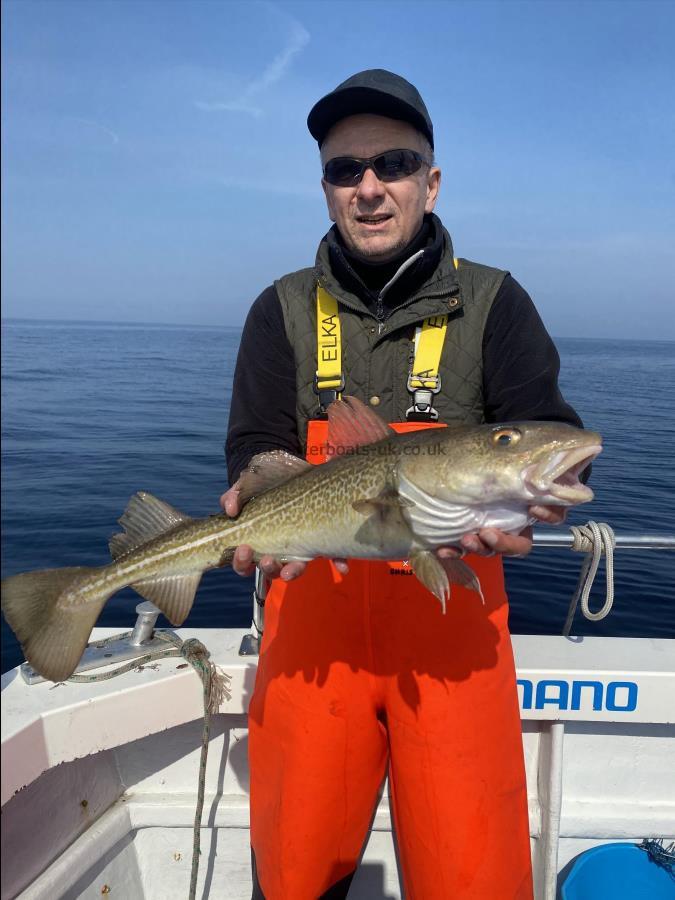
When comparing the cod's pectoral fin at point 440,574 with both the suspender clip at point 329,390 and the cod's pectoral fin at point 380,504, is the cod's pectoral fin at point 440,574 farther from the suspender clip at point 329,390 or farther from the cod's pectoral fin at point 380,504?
the suspender clip at point 329,390

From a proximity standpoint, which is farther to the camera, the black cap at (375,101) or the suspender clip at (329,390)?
the suspender clip at (329,390)

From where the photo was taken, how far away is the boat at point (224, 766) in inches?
141

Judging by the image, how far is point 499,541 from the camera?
278cm

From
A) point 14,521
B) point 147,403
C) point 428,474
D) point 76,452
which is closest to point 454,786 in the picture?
point 428,474

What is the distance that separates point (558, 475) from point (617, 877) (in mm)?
3142

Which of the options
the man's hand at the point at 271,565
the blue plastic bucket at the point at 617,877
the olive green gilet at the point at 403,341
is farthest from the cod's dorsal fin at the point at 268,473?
the blue plastic bucket at the point at 617,877

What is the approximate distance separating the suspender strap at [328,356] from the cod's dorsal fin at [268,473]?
0.54 meters

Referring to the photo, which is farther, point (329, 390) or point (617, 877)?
point (617, 877)

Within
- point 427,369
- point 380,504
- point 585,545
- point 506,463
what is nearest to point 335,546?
point 380,504

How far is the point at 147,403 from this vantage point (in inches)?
915

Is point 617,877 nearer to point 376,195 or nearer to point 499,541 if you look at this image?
point 499,541

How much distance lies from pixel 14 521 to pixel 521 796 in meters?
10.6

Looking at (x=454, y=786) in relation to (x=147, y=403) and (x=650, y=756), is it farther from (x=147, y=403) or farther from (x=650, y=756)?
(x=147, y=403)

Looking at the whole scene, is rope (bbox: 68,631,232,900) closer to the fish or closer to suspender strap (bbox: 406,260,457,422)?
the fish
